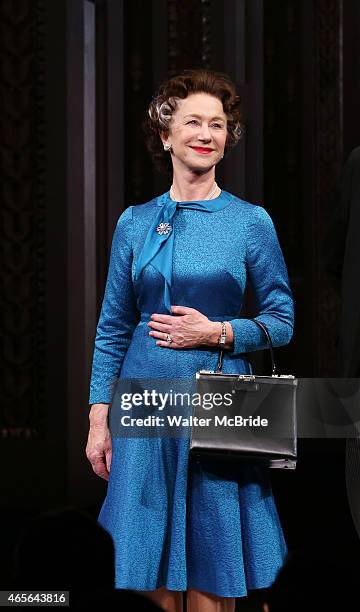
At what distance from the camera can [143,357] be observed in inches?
88.4

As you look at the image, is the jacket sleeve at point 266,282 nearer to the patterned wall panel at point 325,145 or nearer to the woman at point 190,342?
the woman at point 190,342

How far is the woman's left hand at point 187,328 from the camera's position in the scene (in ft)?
7.16

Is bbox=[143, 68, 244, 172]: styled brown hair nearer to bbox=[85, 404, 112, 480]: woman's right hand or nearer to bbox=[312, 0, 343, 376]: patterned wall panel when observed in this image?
bbox=[85, 404, 112, 480]: woman's right hand

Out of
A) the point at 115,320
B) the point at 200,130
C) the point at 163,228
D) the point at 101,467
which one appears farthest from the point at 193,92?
the point at 101,467

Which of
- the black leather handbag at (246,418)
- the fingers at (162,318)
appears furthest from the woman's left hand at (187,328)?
the black leather handbag at (246,418)

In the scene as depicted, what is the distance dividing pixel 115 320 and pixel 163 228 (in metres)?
0.27

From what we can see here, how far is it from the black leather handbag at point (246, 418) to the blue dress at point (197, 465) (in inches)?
4.0

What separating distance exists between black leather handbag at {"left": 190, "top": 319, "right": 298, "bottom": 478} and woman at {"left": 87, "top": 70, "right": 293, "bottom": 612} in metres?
0.10

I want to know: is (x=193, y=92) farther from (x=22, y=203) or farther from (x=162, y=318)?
(x=22, y=203)

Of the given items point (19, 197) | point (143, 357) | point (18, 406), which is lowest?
point (18, 406)

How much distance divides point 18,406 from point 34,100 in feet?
5.39

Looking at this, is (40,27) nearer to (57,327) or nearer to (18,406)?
(57,327)

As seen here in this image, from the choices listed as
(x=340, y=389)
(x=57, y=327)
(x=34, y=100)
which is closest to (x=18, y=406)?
(x=57, y=327)

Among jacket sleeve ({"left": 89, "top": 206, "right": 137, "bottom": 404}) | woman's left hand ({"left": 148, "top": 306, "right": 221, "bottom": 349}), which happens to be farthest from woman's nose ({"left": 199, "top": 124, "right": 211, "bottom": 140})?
woman's left hand ({"left": 148, "top": 306, "right": 221, "bottom": 349})
